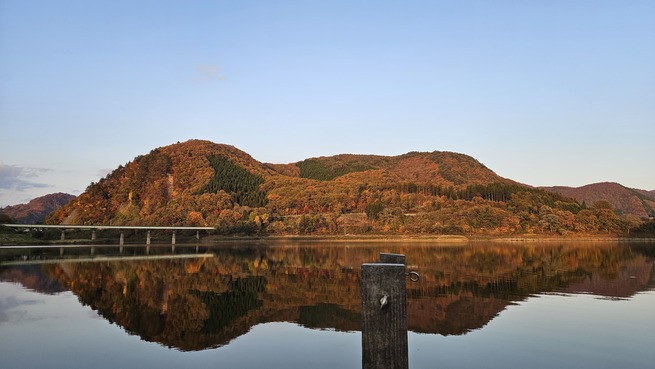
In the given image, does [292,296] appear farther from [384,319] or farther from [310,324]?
[384,319]

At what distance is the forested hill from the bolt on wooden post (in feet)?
426

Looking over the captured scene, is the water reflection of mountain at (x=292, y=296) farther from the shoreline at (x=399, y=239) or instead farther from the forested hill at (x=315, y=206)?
the forested hill at (x=315, y=206)

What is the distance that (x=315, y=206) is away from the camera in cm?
16850

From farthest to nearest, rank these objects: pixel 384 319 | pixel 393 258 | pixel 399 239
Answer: pixel 399 239 → pixel 393 258 → pixel 384 319

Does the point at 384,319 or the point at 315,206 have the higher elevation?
the point at 315,206

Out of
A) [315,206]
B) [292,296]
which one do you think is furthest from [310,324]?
[315,206]

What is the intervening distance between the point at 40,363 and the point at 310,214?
488 feet

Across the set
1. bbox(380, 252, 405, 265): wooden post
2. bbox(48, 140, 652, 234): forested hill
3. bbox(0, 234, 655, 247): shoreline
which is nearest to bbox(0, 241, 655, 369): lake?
bbox(380, 252, 405, 265): wooden post

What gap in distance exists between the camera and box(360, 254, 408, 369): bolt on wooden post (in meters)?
4.75

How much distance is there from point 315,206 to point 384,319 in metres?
164

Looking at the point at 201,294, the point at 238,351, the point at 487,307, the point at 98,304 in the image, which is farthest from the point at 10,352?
the point at 487,307

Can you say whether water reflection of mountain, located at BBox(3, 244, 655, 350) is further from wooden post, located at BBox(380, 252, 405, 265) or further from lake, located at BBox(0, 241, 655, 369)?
wooden post, located at BBox(380, 252, 405, 265)

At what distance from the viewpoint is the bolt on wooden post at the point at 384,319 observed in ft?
15.6

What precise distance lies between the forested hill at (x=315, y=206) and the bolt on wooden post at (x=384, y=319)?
130 metres
